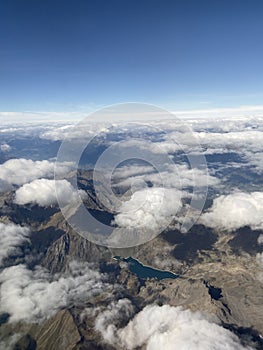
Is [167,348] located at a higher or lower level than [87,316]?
higher

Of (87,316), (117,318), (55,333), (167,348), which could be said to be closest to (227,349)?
(167,348)

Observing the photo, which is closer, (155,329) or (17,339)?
(155,329)

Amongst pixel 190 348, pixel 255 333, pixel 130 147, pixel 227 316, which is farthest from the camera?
pixel 227 316

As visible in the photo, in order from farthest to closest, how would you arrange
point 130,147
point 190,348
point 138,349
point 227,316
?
point 227,316 → point 138,349 → point 190,348 → point 130,147

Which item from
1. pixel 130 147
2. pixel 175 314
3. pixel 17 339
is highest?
pixel 130 147

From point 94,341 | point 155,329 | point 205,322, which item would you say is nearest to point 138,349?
point 155,329

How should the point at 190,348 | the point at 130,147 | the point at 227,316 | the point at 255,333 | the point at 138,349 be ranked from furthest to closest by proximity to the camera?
the point at 227,316
the point at 255,333
the point at 138,349
the point at 190,348
the point at 130,147

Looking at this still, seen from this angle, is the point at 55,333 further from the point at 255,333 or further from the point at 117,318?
the point at 255,333

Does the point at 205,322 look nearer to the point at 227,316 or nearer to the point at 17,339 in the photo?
the point at 227,316

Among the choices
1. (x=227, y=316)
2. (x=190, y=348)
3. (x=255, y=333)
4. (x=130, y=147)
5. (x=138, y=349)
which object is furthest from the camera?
(x=227, y=316)
